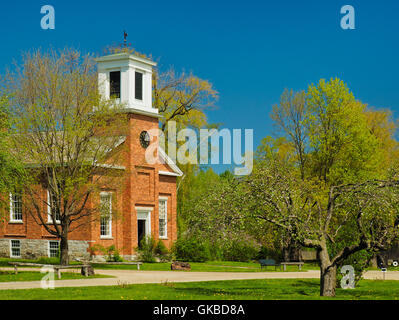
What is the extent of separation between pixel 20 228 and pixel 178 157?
18.0 m

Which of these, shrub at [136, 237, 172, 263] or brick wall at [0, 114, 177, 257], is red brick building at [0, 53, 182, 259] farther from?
shrub at [136, 237, 172, 263]

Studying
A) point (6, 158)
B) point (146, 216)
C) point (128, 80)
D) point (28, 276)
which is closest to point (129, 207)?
point (146, 216)

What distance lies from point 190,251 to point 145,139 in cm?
917

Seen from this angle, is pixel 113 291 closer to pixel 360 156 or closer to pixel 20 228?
pixel 20 228

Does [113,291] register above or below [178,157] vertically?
below

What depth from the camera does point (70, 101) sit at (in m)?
34.7

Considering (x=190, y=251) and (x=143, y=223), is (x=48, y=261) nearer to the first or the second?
(x=143, y=223)

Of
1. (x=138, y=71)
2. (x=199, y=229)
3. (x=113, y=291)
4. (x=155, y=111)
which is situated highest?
(x=138, y=71)

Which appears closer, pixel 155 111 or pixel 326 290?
pixel 326 290

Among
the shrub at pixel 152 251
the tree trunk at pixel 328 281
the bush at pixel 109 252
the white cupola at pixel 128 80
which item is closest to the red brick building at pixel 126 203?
the white cupola at pixel 128 80

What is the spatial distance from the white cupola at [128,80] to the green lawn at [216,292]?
21832 millimetres

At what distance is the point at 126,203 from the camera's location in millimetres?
45562
